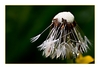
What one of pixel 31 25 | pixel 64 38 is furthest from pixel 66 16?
pixel 31 25

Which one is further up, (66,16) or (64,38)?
(66,16)

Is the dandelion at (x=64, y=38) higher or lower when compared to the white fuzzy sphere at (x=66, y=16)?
lower

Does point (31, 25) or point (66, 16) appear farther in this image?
point (31, 25)

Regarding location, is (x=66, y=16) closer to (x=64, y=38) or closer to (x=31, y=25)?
(x=64, y=38)

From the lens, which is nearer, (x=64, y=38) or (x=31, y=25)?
(x=64, y=38)
